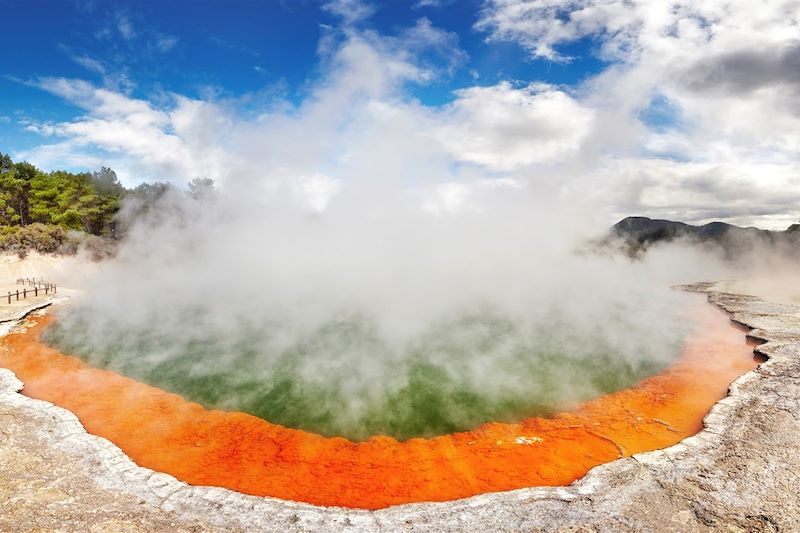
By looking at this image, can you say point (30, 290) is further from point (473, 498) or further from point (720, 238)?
point (720, 238)

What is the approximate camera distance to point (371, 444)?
23.1 ft

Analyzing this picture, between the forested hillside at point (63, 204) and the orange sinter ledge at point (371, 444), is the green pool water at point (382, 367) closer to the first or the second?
the orange sinter ledge at point (371, 444)

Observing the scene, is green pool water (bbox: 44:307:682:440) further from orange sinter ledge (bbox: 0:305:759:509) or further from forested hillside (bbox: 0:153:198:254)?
forested hillside (bbox: 0:153:198:254)

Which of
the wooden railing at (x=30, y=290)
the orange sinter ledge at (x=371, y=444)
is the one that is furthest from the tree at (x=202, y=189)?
the orange sinter ledge at (x=371, y=444)

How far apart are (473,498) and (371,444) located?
7.45ft

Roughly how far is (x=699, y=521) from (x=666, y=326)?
10707 millimetres

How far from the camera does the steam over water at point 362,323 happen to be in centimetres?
866

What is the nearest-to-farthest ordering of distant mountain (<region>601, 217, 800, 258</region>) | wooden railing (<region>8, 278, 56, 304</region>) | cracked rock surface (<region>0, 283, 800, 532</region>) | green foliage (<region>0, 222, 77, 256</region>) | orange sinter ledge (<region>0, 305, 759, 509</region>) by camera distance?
cracked rock surface (<region>0, 283, 800, 532</region>) → orange sinter ledge (<region>0, 305, 759, 509</region>) → wooden railing (<region>8, 278, 56, 304</region>) → green foliage (<region>0, 222, 77, 256</region>) → distant mountain (<region>601, 217, 800, 258</region>)

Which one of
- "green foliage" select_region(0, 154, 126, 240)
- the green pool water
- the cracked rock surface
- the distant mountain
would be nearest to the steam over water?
the green pool water

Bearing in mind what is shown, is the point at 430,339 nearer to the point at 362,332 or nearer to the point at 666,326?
the point at 362,332

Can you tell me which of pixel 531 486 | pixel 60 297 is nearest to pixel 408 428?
pixel 531 486

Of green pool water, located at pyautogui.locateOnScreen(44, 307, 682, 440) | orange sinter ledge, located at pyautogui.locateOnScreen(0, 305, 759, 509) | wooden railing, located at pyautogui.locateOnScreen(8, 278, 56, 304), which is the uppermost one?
wooden railing, located at pyautogui.locateOnScreen(8, 278, 56, 304)

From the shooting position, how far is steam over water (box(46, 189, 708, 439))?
28.4ft

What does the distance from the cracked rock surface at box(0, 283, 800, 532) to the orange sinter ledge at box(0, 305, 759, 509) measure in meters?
0.61
